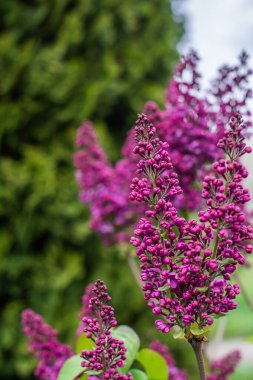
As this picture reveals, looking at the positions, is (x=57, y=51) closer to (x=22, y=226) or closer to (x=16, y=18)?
(x=16, y=18)

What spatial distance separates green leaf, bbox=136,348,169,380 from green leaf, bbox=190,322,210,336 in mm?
317

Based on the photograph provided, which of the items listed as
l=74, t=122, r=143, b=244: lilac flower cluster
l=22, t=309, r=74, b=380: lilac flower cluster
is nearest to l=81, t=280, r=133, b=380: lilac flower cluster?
l=22, t=309, r=74, b=380: lilac flower cluster

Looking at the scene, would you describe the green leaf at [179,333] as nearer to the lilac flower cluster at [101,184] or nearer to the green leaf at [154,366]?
the green leaf at [154,366]

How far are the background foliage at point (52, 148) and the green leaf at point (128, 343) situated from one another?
3.62m

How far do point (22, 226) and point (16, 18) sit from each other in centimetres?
182

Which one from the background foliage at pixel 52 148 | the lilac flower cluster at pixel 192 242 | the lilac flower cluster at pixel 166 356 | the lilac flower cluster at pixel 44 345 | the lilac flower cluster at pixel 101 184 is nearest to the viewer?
the lilac flower cluster at pixel 192 242

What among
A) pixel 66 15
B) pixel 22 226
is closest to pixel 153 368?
pixel 22 226

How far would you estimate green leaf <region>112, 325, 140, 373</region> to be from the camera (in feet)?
3.24

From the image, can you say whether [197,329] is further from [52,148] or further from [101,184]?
[52,148]

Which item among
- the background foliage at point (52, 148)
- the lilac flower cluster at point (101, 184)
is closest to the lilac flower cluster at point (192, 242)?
the lilac flower cluster at point (101, 184)

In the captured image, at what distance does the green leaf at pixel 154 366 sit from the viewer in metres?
1.04

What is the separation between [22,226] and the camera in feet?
15.2

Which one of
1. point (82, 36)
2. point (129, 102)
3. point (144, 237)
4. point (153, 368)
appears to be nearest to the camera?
point (144, 237)

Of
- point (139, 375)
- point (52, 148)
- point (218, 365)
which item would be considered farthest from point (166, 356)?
point (52, 148)
